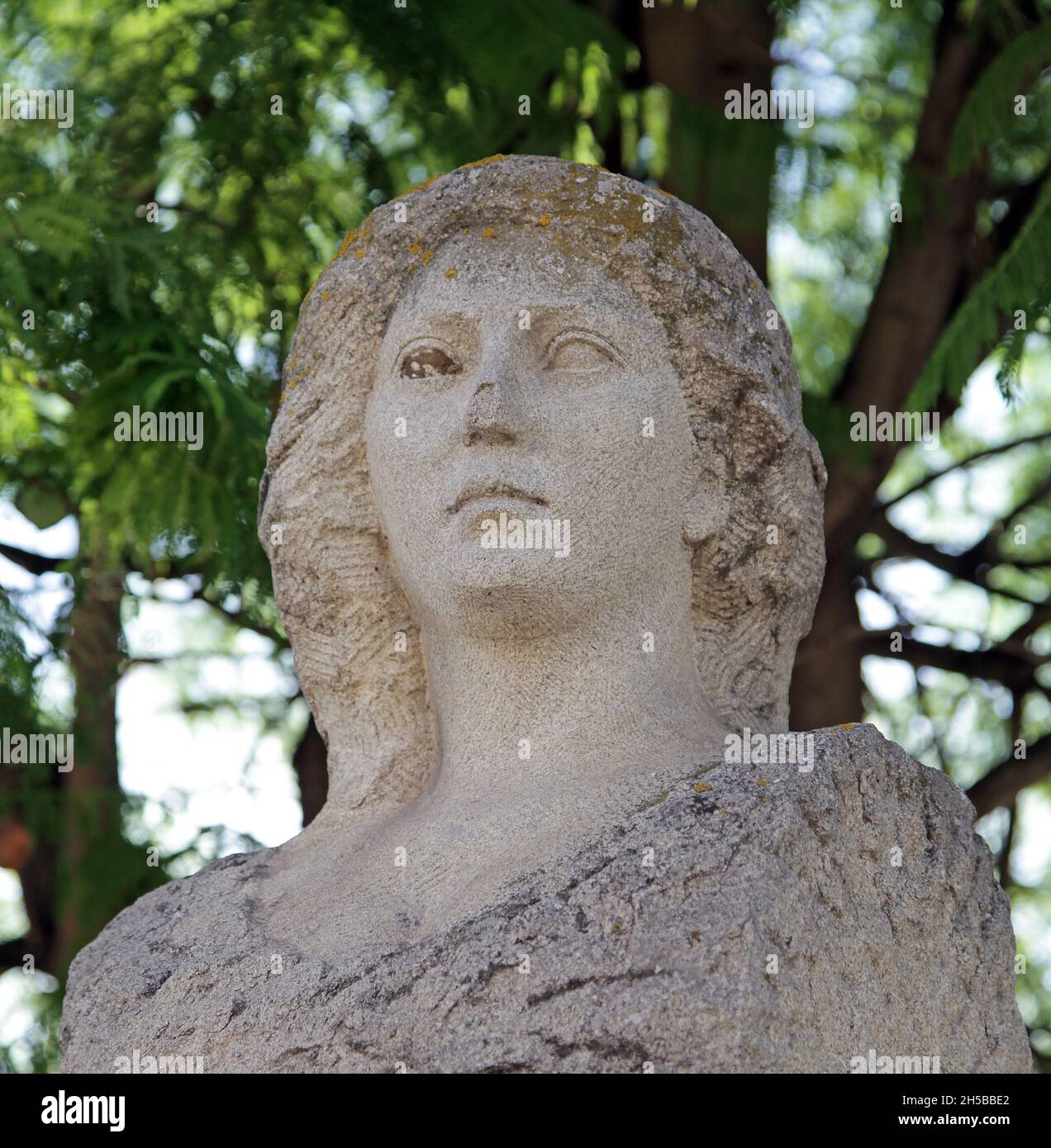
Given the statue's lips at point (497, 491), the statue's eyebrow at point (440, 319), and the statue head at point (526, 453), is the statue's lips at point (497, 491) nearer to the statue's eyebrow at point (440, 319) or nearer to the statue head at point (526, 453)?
the statue head at point (526, 453)

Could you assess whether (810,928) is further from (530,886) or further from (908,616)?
(908,616)

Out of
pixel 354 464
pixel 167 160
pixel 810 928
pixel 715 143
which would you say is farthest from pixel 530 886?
pixel 167 160

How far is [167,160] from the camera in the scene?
7707 mm

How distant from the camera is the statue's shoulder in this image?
425 centimetres

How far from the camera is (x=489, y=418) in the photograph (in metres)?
4.33

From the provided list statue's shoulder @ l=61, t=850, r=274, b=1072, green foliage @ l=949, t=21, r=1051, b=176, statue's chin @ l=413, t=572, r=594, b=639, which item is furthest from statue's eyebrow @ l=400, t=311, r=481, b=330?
green foliage @ l=949, t=21, r=1051, b=176

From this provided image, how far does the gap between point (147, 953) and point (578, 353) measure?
1.64m

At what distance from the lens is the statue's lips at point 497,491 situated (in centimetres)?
433

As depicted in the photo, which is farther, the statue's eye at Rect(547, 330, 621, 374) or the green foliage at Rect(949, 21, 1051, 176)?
the green foliage at Rect(949, 21, 1051, 176)

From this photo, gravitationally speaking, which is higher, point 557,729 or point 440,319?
point 440,319

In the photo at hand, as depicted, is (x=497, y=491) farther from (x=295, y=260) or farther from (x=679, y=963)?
(x=295, y=260)

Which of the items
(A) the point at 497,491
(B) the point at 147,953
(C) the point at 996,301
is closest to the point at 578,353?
(A) the point at 497,491

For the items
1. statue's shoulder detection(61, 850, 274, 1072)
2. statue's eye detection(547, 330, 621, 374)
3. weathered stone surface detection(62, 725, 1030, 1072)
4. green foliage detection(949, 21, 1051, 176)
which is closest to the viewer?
weathered stone surface detection(62, 725, 1030, 1072)

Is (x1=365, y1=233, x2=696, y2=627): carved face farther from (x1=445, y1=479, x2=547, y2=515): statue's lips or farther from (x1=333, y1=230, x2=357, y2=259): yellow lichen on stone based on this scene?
(x1=333, y1=230, x2=357, y2=259): yellow lichen on stone
